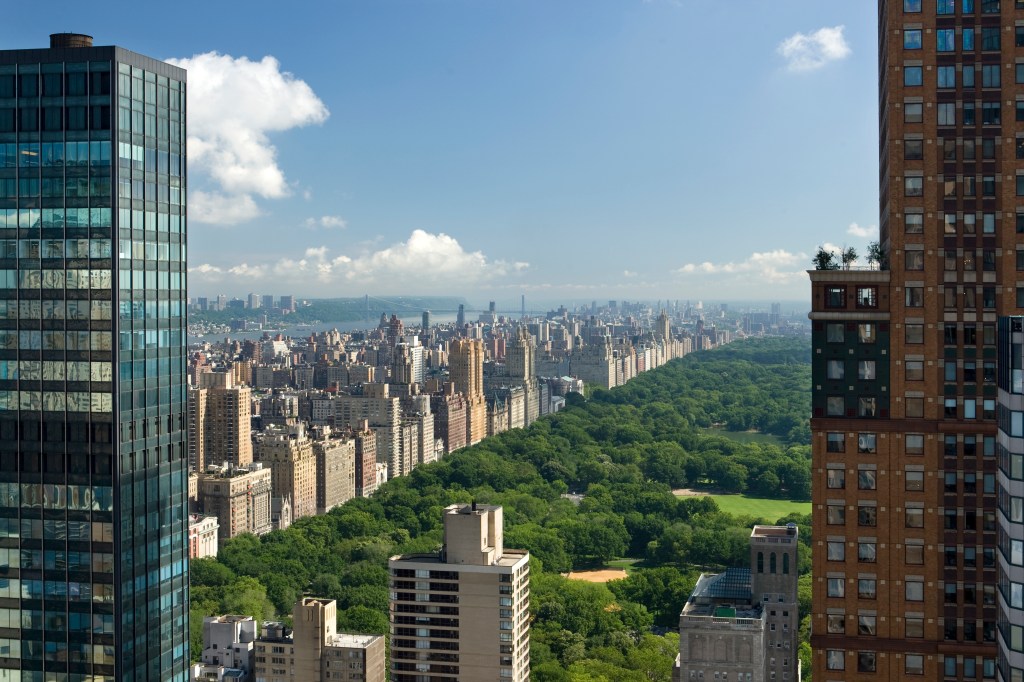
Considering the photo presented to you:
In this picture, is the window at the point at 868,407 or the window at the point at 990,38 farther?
the window at the point at 868,407

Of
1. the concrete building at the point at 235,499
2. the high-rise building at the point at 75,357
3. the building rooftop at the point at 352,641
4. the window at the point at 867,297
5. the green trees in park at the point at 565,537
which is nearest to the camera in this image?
the window at the point at 867,297

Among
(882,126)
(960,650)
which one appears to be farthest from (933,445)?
(882,126)

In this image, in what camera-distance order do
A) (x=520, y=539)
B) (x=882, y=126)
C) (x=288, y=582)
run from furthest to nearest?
(x=520, y=539) < (x=288, y=582) < (x=882, y=126)

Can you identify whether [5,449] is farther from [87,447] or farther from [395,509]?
[395,509]

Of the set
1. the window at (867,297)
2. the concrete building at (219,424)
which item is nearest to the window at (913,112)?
the window at (867,297)

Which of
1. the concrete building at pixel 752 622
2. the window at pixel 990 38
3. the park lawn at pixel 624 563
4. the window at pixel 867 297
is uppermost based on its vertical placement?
the window at pixel 990 38

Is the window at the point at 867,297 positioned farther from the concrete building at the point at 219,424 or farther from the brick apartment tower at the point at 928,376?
the concrete building at the point at 219,424
